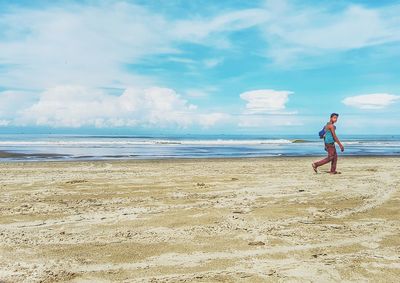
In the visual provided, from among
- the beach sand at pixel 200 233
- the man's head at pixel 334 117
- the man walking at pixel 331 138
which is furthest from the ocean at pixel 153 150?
the beach sand at pixel 200 233

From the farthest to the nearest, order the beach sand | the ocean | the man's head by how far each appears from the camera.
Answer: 1. the ocean
2. the man's head
3. the beach sand

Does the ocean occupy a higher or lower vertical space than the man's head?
lower

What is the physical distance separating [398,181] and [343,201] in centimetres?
475

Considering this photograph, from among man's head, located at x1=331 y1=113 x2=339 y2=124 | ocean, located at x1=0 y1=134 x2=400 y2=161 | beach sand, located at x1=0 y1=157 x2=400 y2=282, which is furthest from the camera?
ocean, located at x1=0 y1=134 x2=400 y2=161

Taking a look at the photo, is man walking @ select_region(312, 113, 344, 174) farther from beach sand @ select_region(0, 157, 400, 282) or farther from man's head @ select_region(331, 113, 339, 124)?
beach sand @ select_region(0, 157, 400, 282)

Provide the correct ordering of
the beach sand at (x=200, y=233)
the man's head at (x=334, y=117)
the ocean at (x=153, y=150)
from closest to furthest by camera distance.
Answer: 1. the beach sand at (x=200, y=233)
2. the man's head at (x=334, y=117)
3. the ocean at (x=153, y=150)

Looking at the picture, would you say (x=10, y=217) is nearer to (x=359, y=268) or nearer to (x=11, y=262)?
(x=11, y=262)

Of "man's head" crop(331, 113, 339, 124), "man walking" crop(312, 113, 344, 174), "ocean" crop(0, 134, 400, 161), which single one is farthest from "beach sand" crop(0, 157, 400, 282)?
"ocean" crop(0, 134, 400, 161)

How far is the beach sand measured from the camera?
192 inches

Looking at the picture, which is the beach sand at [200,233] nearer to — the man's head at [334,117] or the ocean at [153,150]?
the man's head at [334,117]

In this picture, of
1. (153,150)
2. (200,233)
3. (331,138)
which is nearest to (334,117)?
(331,138)

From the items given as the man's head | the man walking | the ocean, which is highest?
the man's head

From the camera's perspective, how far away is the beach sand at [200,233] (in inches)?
192

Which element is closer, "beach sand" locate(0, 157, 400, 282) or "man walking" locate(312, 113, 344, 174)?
"beach sand" locate(0, 157, 400, 282)
